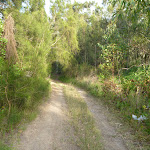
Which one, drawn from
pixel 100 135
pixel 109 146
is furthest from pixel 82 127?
pixel 109 146

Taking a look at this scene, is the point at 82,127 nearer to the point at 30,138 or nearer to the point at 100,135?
the point at 100,135

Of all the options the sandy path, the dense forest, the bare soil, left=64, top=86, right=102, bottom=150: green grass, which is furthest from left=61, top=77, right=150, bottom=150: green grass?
the sandy path

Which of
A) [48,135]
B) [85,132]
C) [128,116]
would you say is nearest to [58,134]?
[48,135]

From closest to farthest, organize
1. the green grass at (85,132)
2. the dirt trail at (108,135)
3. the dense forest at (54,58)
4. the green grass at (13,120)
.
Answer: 1. the green grass at (85,132)
2. the dirt trail at (108,135)
3. the green grass at (13,120)
4. the dense forest at (54,58)

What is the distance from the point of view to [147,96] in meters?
5.46

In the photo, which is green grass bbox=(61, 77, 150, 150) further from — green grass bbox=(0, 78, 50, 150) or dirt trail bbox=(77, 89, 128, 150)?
green grass bbox=(0, 78, 50, 150)

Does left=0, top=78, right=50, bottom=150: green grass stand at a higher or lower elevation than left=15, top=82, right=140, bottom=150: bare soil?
higher

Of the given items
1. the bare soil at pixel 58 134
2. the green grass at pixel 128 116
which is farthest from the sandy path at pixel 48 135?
the green grass at pixel 128 116

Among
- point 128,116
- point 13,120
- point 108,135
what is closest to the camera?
point 108,135

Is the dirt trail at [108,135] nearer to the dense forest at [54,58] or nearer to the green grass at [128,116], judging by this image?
the green grass at [128,116]

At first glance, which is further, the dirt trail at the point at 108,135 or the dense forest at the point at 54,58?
the dense forest at the point at 54,58

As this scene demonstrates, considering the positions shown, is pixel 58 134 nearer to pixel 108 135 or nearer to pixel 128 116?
pixel 108 135

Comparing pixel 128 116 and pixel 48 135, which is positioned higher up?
pixel 128 116

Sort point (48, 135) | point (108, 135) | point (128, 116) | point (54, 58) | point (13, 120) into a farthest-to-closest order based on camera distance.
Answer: point (54, 58) < point (128, 116) < point (13, 120) < point (108, 135) < point (48, 135)
